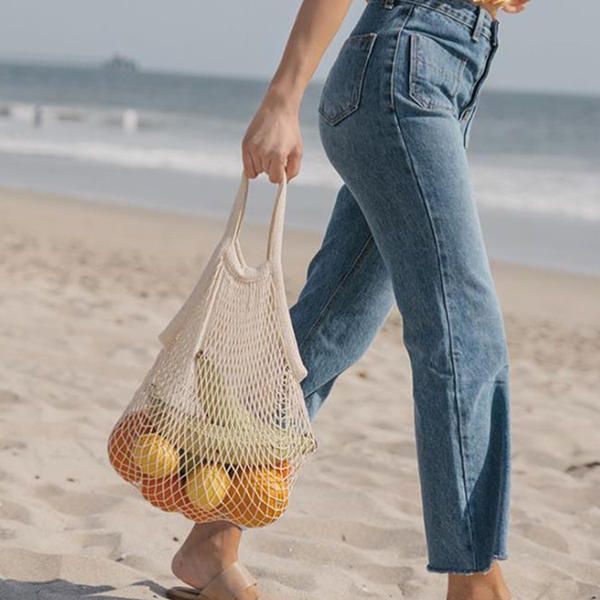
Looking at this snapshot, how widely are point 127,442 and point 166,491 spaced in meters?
0.13

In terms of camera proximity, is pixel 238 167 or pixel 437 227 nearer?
pixel 437 227

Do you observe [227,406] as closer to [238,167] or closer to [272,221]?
[272,221]

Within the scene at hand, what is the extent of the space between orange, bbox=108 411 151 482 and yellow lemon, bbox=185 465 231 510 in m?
0.11

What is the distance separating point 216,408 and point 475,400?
1.57 ft

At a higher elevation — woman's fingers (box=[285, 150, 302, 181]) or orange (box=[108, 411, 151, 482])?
woman's fingers (box=[285, 150, 302, 181])

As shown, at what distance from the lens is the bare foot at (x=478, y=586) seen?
7.11ft

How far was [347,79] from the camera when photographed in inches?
83.2

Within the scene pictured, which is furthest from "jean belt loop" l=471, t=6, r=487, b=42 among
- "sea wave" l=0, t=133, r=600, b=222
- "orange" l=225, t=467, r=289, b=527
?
"sea wave" l=0, t=133, r=600, b=222

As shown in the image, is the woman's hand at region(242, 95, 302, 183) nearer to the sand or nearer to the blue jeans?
the blue jeans

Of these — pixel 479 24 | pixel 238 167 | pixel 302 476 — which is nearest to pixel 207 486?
pixel 479 24

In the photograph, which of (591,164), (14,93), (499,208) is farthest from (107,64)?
(499,208)

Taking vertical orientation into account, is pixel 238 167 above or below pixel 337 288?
below

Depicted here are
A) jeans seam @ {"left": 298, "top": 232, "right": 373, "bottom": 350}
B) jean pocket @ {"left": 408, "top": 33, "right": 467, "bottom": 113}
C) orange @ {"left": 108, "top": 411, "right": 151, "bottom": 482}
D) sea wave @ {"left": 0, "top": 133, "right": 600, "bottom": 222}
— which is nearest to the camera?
jean pocket @ {"left": 408, "top": 33, "right": 467, "bottom": 113}

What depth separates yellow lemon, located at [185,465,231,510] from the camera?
87.1 inches
